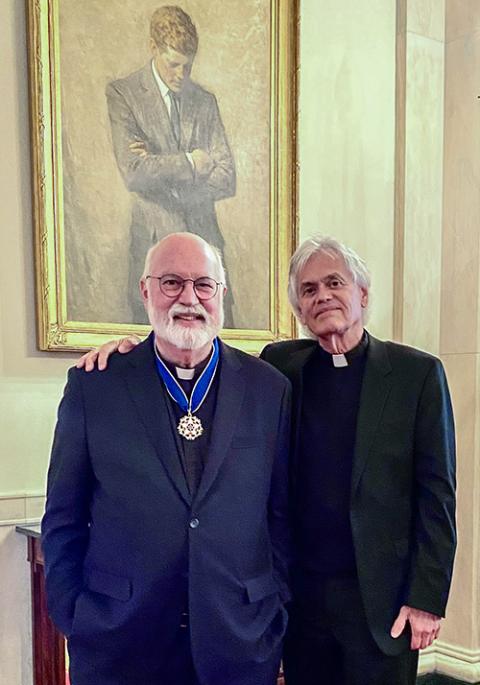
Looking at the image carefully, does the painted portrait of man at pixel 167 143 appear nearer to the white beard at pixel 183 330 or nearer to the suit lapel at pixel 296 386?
the suit lapel at pixel 296 386

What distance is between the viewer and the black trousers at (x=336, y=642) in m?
2.29

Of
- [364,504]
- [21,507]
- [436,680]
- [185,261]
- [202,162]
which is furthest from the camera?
[436,680]

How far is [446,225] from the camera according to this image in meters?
4.40

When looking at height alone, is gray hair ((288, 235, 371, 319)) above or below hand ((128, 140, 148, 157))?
below

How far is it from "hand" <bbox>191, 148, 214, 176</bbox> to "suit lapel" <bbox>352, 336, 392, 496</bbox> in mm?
1518

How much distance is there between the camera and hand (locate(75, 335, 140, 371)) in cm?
220

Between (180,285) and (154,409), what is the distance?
336 mm

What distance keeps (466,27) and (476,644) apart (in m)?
3.21

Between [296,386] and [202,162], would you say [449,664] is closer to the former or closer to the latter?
[296,386]

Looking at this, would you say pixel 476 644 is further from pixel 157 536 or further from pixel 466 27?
pixel 466 27

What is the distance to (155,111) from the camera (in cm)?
348

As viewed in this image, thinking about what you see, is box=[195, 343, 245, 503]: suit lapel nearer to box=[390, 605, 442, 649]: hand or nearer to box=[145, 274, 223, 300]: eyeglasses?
box=[145, 274, 223, 300]: eyeglasses

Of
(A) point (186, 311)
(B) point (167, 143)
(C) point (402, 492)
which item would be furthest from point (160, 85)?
(C) point (402, 492)

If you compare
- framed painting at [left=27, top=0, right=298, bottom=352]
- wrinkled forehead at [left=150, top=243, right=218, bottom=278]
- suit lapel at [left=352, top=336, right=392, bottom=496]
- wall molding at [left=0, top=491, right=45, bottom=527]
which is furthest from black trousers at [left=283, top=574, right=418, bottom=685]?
framed painting at [left=27, top=0, right=298, bottom=352]
